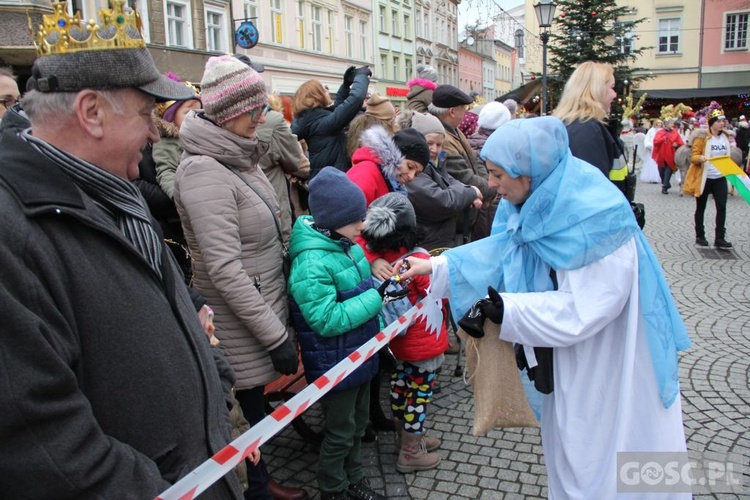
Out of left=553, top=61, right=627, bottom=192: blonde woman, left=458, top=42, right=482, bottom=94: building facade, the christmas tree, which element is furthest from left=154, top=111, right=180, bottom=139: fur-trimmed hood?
left=458, top=42, right=482, bottom=94: building facade

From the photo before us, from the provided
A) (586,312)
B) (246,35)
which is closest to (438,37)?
(246,35)

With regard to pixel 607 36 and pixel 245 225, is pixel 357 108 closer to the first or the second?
pixel 245 225

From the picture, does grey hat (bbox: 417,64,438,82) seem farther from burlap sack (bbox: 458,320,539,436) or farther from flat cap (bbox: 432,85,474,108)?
burlap sack (bbox: 458,320,539,436)

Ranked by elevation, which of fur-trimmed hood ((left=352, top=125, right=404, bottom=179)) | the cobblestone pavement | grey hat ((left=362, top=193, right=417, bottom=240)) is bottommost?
the cobblestone pavement

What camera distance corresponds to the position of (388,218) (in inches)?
128

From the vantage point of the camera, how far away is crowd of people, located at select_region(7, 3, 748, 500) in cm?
129

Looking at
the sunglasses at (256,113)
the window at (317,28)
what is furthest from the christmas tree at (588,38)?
the sunglasses at (256,113)

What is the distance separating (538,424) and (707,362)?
3.12 m

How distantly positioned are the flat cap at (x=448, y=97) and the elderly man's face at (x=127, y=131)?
3941 millimetres

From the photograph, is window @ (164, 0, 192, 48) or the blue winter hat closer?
the blue winter hat

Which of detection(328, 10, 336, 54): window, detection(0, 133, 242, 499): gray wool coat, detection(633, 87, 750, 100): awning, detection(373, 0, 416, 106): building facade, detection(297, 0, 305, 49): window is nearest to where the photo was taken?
detection(0, 133, 242, 499): gray wool coat

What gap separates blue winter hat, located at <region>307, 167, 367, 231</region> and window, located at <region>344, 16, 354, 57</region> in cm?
3353

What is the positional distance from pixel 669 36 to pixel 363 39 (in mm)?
21093

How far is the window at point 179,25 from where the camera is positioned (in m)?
20.6
